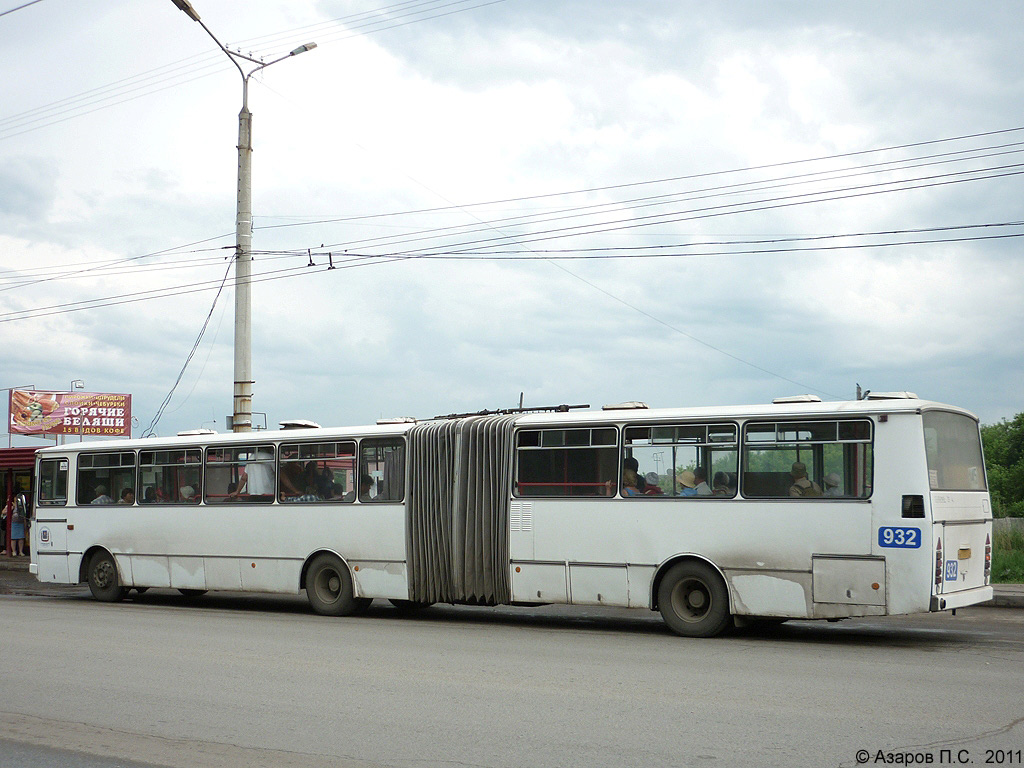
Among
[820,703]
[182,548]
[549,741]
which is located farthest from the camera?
[182,548]

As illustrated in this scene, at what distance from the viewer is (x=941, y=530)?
1145cm

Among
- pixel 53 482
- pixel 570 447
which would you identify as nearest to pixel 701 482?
pixel 570 447

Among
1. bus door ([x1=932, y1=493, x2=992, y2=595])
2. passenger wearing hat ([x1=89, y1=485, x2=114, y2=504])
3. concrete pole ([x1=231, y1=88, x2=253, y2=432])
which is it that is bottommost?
bus door ([x1=932, y1=493, x2=992, y2=595])

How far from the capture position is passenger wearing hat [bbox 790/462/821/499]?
12039 mm

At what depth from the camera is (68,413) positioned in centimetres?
6538

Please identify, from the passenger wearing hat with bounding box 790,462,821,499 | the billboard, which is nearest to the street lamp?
the passenger wearing hat with bounding box 790,462,821,499

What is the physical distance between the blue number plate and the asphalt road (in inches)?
44.2

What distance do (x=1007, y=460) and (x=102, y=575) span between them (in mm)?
95825

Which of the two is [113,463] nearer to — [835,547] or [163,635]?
[163,635]

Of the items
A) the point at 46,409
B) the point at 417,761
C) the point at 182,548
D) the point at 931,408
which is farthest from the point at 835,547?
the point at 46,409

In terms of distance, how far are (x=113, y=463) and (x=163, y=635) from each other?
668cm

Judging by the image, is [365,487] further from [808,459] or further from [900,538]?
[900,538]

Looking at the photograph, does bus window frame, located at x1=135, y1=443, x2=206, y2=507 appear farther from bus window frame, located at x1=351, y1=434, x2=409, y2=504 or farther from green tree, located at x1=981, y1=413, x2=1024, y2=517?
green tree, located at x1=981, y1=413, x2=1024, y2=517

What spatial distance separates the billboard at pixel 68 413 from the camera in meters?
64.2
